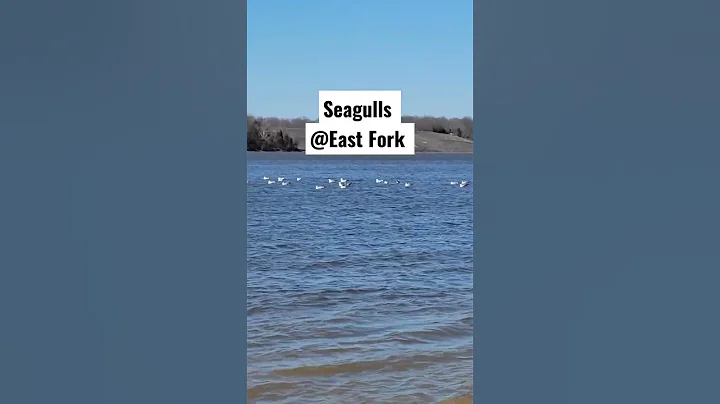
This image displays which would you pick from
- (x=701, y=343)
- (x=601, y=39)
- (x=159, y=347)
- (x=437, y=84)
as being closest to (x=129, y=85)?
(x=159, y=347)

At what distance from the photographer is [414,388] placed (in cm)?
385

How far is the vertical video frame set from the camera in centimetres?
408

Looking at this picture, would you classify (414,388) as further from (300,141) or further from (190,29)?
(300,141)

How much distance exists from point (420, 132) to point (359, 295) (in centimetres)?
821

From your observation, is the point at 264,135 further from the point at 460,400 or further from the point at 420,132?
the point at 460,400

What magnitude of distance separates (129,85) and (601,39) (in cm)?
99

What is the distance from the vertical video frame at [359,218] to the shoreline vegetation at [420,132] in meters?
0.04

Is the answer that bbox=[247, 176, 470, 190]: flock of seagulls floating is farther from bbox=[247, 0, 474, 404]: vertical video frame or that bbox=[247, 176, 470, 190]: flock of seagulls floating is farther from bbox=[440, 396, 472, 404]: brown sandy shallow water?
bbox=[440, 396, 472, 404]: brown sandy shallow water

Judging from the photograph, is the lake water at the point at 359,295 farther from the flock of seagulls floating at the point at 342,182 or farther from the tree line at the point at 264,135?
the tree line at the point at 264,135

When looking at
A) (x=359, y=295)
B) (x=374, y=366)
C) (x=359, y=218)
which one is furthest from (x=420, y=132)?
(x=374, y=366)

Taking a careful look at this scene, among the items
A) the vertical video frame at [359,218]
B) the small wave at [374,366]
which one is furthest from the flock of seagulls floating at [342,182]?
the small wave at [374,366]

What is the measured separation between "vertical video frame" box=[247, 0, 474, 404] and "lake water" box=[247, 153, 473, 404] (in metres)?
0.02

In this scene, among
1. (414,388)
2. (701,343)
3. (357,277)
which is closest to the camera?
(701,343)

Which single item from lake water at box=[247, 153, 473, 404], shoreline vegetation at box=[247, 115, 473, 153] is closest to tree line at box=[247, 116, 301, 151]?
A: shoreline vegetation at box=[247, 115, 473, 153]
